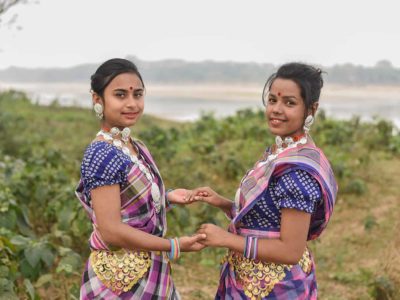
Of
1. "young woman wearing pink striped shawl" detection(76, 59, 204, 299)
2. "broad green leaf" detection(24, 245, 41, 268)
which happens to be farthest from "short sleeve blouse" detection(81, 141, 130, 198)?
"broad green leaf" detection(24, 245, 41, 268)

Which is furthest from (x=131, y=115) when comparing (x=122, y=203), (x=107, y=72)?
(x=122, y=203)

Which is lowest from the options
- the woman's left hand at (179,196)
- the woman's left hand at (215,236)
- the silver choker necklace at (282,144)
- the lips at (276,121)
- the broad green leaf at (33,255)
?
the broad green leaf at (33,255)

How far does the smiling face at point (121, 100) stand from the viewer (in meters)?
2.12

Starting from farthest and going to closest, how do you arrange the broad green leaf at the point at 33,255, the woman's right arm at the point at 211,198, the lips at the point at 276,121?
the broad green leaf at the point at 33,255, the woman's right arm at the point at 211,198, the lips at the point at 276,121

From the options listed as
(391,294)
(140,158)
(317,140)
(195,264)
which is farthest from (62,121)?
(140,158)

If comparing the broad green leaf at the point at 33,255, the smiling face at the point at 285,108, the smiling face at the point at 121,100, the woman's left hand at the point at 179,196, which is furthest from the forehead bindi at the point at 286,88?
the broad green leaf at the point at 33,255

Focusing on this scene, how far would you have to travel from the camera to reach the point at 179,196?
98.0 inches

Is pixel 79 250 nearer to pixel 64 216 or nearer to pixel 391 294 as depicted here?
pixel 64 216

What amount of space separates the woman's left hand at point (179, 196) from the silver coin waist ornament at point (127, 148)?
9.3 inches

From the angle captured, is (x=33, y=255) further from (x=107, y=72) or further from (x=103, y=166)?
(x=107, y=72)

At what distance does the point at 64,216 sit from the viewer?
4.43m

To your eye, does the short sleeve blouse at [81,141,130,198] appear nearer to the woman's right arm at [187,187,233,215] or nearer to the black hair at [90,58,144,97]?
the black hair at [90,58,144,97]

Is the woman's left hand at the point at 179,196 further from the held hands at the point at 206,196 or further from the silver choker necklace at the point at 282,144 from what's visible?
the silver choker necklace at the point at 282,144

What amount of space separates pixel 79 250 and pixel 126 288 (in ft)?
8.30
